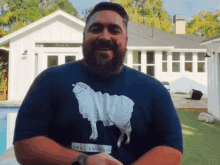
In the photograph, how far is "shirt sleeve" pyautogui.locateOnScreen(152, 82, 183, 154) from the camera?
47.0 inches

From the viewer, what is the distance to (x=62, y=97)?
3.84 ft

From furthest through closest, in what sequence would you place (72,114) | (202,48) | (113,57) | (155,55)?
(202,48)
(155,55)
(113,57)
(72,114)

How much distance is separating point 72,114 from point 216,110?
29.4 feet

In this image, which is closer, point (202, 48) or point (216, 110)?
point (216, 110)

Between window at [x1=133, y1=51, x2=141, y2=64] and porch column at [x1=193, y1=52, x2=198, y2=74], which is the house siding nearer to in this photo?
window at [x1=133, y1=51, x2=141, y2=64]

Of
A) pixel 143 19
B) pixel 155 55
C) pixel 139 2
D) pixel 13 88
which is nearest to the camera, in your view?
pixel 13 88

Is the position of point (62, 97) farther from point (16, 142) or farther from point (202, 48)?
point (202, 48)

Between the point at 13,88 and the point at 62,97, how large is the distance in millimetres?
11867

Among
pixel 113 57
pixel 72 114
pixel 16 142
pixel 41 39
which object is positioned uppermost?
pixel 41 39

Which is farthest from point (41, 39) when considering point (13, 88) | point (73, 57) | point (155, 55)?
point (155, 55)

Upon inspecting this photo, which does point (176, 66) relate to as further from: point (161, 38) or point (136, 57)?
point (136, 57)

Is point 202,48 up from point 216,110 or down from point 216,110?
up

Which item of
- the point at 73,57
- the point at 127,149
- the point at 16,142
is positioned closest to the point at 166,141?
the point at 127,149

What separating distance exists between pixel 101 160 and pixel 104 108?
0.24 metres
